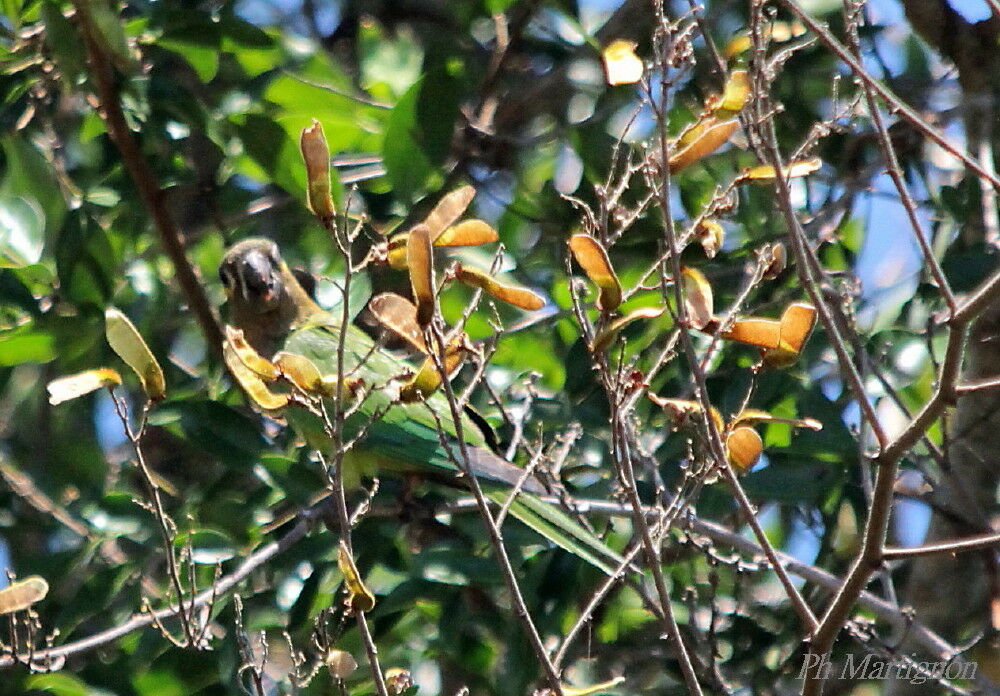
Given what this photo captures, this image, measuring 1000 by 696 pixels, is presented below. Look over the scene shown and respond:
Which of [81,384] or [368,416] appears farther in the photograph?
[368,416]

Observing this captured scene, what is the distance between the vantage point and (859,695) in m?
4.99

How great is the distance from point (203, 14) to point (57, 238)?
2.75 feet

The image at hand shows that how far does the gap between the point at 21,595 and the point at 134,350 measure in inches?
22.6

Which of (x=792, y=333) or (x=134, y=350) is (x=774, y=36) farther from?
(x=134, y=350)

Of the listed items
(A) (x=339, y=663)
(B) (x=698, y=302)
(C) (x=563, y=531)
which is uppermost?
(B) (x=698, y=302)

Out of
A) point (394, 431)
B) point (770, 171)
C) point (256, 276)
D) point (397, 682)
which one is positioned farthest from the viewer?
point (256, 276)

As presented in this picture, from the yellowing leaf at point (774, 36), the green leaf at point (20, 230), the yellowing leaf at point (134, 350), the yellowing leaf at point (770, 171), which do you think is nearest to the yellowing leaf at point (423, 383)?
the yellowing leaf at point (134, 350)

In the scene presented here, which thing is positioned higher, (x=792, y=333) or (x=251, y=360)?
(x=792, y=333)

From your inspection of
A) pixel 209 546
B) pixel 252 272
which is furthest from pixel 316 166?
pixel 252 272

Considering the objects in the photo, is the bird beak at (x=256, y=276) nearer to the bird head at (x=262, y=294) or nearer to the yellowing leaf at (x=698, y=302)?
the bird head at (x=262, y=294)

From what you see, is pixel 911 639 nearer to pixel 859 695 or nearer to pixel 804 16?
pixel 859 695

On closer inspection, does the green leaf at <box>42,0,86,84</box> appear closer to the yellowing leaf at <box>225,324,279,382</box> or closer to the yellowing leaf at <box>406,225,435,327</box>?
the yellowing leaf at <box>225,324,279,382</box>

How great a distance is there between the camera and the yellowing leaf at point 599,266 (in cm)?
214

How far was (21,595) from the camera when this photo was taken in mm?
2486
